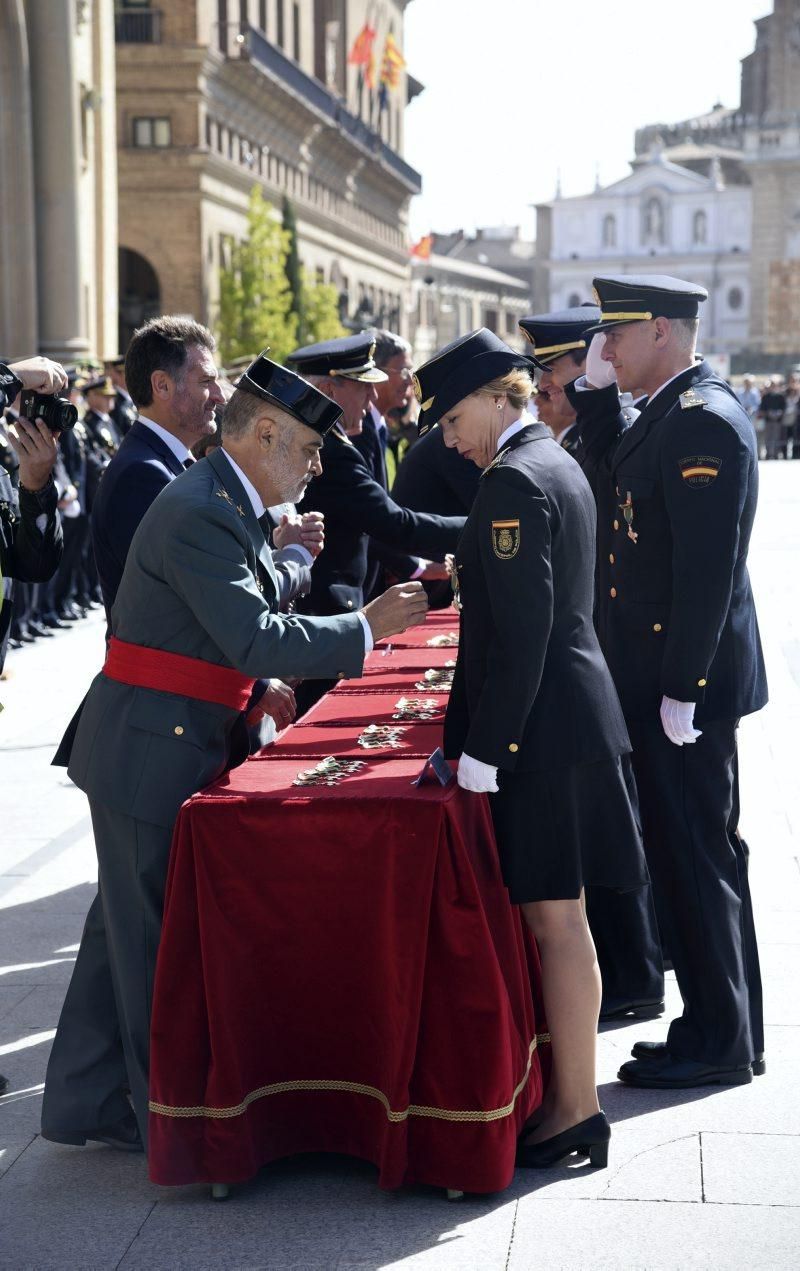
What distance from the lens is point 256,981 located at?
13.6ft

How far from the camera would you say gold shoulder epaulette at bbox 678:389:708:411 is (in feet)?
15.6

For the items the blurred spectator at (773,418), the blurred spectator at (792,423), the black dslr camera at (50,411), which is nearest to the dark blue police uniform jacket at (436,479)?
the black dslr camera at (50,411)

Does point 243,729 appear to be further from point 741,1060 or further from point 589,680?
point 741,1060

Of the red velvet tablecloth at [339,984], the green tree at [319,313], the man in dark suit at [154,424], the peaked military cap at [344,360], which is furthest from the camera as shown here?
the green tree at [319,313]

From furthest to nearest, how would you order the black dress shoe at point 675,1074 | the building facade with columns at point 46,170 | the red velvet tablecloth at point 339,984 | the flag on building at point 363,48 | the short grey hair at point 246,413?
the flag on building at point 363,48
the building facade with columns at point 46,170
the black dress shoe at point 675,1074
the short grey hair at point 246,413
the red velvet tablecloth at point 339,984

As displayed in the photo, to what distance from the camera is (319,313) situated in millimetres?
48750

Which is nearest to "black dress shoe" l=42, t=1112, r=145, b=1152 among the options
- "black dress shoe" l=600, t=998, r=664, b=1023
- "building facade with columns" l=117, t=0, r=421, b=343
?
"black dress shoe" l=600, t=998, r=664, b=1023

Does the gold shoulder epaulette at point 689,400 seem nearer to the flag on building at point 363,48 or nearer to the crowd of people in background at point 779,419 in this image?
the crowd of people in background at point 779,419

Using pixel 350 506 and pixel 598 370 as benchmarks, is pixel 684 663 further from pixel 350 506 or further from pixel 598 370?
pixel 350 506

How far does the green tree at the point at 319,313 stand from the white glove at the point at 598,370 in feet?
142

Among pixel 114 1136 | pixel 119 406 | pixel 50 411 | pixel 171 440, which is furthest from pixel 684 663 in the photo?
pixel 119 406

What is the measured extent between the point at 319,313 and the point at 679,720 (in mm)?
45006

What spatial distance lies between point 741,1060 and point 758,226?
10345cm

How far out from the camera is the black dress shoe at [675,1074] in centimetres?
486
